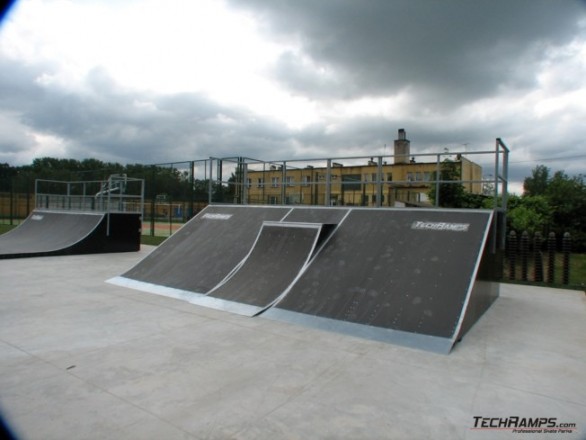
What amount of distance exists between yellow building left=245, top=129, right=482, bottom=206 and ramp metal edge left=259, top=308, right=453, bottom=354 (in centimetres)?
356

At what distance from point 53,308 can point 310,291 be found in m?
3.95

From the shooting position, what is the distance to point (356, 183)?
8.82 meters

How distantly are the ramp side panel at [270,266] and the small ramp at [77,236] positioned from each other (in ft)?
26.6

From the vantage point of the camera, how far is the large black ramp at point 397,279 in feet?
15.7

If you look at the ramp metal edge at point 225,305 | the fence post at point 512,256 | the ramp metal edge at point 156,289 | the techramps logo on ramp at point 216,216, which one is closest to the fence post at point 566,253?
the fence post at point 512,256

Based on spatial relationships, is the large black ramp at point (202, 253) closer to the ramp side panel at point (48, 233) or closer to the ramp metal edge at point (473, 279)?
the ramp metal edge at point (473, 279)

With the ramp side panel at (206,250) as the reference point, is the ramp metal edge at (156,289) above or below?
below

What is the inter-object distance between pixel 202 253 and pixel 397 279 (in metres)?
4.29

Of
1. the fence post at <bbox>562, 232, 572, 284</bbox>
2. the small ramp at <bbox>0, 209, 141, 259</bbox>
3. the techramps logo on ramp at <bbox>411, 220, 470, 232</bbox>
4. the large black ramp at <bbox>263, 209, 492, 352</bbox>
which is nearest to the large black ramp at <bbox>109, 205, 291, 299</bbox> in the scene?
the large black ramp at <bbox>263, 209, 492, 352</bbox>

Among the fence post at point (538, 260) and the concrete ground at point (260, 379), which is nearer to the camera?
the concrete ground at point (260, 379)

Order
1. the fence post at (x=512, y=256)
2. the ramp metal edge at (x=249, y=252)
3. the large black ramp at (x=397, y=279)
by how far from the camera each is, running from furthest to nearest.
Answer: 1. the fence post at (x=512, y=256)
2. the ramp metal edge at (x=249, y=252)
3. the large black ramp at (x=397, y=279)

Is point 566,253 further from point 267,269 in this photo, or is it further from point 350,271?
point 267,269

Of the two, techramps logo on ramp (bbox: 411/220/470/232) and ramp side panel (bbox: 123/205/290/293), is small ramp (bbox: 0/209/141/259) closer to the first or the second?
ramp side panel (bbox: 123/205/290/293)

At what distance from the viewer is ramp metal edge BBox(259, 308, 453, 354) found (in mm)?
4379
